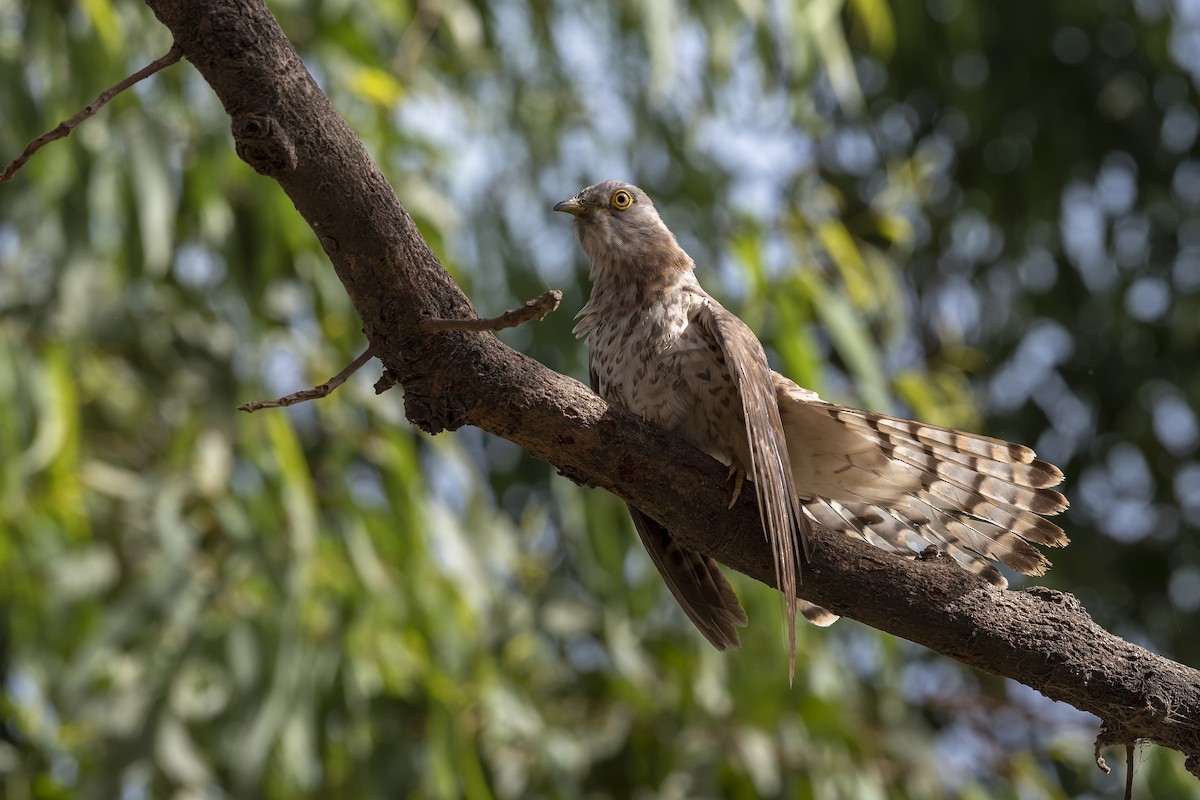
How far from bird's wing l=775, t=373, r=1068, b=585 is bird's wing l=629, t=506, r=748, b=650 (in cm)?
36

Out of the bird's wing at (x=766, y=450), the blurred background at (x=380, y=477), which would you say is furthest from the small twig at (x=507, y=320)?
the blurred background at (x=380, y=477)

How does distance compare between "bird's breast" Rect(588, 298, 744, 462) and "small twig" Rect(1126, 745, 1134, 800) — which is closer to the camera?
"small twig" Rect(1126, 745, 1134, 800)

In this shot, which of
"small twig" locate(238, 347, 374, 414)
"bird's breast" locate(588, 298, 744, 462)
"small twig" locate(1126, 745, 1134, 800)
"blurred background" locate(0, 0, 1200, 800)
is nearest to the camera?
"small twig" locate(238, 347, 374, 414)

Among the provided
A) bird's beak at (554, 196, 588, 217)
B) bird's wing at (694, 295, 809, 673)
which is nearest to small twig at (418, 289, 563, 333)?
bird's wing at (694, 295, 809, 673)

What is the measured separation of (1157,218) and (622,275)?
15.5 ft

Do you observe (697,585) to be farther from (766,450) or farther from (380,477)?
(380,477)

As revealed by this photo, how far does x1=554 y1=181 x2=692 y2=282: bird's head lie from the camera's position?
327cm

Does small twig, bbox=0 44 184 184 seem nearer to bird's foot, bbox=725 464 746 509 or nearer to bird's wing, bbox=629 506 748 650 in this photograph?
bird's foot, bbox=725 464 746 509

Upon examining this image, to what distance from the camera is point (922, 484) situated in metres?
3.06

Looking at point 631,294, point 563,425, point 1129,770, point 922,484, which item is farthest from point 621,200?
point 1129,770

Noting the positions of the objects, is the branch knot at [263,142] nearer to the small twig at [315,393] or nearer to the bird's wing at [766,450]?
the small twig at [315,393]

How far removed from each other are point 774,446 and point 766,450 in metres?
0.06

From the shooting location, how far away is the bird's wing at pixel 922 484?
289 centimetres

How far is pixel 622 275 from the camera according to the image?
3.27 m
